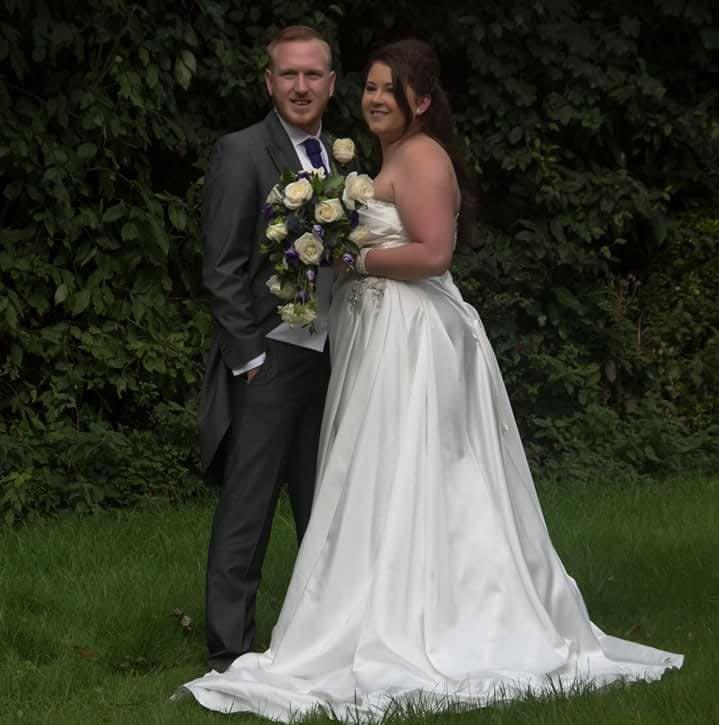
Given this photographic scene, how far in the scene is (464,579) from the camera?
5086mm

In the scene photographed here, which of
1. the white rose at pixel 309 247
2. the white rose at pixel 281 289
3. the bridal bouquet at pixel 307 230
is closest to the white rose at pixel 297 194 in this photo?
the bridal bouquet at pixel 307 230

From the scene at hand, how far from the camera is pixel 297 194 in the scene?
5055 millimetres

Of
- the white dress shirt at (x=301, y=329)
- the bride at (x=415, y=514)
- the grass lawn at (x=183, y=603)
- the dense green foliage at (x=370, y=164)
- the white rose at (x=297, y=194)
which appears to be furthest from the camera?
the dense green foliage at (x=370, y=164)

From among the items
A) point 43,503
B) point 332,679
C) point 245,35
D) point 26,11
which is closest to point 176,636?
point 332,679

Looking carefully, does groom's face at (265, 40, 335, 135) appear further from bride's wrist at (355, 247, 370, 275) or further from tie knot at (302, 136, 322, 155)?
bride's wrist at (355, 247, 370, 275)

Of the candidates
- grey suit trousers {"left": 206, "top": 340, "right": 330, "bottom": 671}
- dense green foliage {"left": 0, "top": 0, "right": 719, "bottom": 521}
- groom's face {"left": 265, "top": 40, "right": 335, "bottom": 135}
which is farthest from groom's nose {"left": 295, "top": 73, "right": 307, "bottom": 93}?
dense green foliage {"left": 0, "top": 0, "right": 719, "bottom": 521}

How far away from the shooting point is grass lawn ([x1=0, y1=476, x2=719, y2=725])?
484 cm

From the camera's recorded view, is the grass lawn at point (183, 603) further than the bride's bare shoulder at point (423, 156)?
No

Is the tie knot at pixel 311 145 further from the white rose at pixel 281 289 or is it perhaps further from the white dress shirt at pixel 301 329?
the white rose at pixel 281 289

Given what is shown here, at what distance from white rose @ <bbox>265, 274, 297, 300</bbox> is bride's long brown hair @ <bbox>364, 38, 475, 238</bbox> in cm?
68

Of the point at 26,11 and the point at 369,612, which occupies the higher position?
the point at 26,11

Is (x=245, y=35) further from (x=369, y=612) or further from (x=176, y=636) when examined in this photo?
(x=369, y=612)

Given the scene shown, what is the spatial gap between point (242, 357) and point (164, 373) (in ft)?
10.7

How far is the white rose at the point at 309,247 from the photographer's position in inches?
199
